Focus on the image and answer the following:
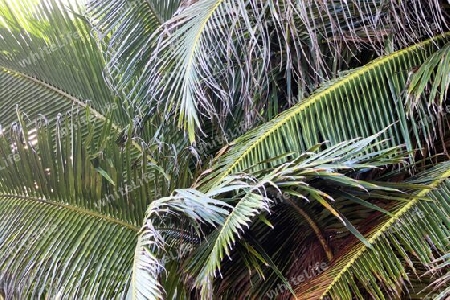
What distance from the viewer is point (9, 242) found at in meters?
1.84

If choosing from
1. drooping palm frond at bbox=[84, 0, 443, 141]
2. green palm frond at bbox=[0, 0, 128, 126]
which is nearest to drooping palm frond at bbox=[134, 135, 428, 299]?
drooping palm frond at bbox=[84, 0, 443, 141]

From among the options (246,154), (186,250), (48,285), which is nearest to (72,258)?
(48,285)

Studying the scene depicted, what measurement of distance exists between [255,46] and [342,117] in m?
0.47

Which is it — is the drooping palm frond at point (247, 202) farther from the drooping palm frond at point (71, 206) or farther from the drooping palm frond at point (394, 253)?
the drooping palm frond at point (71, 206)

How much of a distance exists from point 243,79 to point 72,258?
915 mm

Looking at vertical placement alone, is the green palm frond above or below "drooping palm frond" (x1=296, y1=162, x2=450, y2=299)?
above

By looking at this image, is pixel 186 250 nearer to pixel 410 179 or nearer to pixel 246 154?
pixel 246 154

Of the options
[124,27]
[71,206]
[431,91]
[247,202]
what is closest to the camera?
[247,202]

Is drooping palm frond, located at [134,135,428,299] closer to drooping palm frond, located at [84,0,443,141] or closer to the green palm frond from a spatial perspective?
drooping palm frond, located at [84,0,443,141]

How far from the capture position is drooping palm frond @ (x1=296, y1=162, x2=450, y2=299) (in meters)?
1.54

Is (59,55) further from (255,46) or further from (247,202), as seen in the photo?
(247,202)

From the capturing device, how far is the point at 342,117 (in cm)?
200

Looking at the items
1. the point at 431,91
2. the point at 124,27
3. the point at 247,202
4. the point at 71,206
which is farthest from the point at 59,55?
the point at 431,91

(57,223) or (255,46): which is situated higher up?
(255,46)
